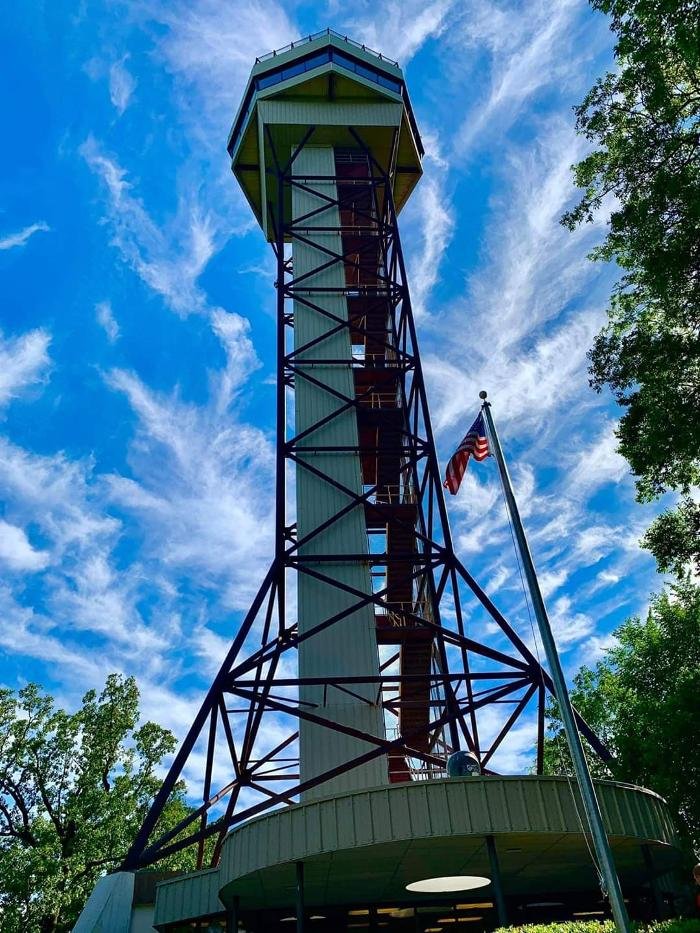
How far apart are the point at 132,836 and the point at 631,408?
2630 centimetres

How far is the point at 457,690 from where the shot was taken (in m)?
20.9

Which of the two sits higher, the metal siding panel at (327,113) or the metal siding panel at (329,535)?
the metal siding panel at (327,113)

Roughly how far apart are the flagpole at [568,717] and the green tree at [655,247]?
5245 mm

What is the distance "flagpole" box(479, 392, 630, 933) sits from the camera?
9.20 meters

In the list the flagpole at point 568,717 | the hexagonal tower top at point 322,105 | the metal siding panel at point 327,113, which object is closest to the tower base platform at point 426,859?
the flagpole at point 568,717

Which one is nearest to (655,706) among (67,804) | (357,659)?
(357,659)

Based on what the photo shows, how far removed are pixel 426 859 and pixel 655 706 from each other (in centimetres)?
1380

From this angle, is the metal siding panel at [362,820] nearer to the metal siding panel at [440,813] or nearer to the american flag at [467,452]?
the metal siding panel at [440,813]

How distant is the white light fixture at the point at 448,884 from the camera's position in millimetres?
14570

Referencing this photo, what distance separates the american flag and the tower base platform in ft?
17.1

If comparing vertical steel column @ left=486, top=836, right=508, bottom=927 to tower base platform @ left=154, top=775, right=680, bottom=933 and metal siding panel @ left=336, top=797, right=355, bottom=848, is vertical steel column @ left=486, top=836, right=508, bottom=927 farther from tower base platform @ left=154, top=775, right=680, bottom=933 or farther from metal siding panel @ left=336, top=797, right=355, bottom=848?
metal siding panel @ left=336, top=797, right=355, bottom=848

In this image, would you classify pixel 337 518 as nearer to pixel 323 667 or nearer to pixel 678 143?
pixel 323 667

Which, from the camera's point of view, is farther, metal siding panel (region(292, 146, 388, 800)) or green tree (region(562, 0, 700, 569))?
metal siding panel (region(292, 146, 388, 800))

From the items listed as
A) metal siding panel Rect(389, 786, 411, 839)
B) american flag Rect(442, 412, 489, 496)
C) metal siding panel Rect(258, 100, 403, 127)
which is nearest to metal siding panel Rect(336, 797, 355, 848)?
metal siding panel Rect(389, 786, 411, 839)
